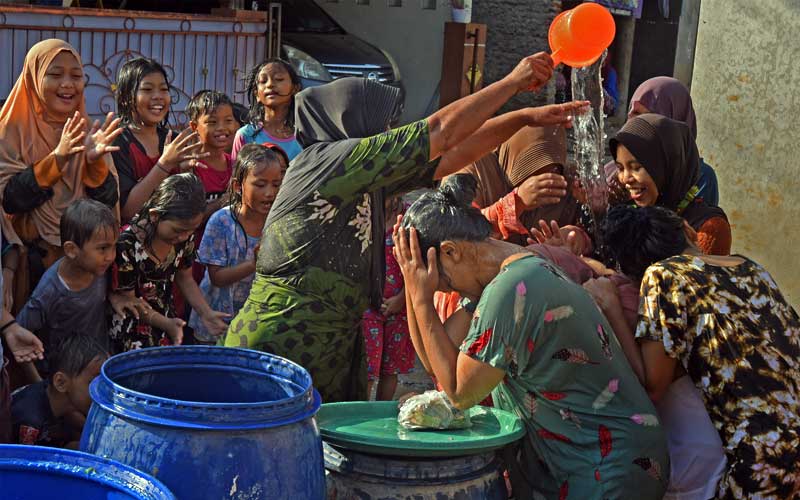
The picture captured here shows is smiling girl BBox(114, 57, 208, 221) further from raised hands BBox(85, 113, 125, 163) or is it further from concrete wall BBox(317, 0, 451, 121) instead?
concrete wall BBox(317, 0, 451, 121)

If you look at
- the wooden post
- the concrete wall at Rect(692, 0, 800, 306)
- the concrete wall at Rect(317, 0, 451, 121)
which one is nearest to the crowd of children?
the concrete wall at Rect(692, 0, 800, 306)

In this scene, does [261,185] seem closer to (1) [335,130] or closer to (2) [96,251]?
(2) [96,251]

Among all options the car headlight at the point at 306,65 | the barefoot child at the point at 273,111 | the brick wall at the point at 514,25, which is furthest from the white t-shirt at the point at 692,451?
the brick wall at the point at 514,25

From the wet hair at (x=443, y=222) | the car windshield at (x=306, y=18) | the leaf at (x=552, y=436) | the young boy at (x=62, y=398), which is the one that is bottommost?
the young boy at (x=62, y=398)

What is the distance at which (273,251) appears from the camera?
3301mm

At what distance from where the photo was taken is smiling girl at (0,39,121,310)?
4316mm

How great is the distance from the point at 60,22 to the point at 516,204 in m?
5.83

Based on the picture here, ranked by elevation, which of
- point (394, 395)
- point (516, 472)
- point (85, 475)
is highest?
point (85, 475)

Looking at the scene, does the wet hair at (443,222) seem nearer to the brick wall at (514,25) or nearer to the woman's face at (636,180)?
the woman's face at (636,180)

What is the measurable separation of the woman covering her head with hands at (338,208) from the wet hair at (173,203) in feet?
3.38

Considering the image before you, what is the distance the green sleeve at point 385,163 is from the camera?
3080mm

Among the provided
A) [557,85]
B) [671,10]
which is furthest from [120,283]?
[671,10]

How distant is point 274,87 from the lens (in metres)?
5.59

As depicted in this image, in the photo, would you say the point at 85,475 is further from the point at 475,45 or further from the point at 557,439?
the point at 475,45
